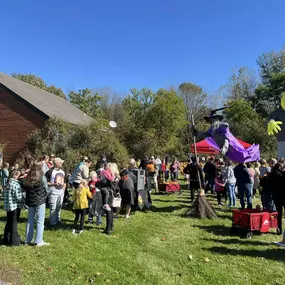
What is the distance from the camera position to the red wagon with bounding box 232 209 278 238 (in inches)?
300

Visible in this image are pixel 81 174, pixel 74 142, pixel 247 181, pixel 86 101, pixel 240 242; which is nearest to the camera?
pixel 240 242

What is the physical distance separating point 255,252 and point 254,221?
1.15m

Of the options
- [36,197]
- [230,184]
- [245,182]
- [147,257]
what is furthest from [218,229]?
[36,197]

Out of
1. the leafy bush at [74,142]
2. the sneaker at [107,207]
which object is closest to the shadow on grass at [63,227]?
the sneaker at [107,207]

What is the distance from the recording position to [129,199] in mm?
9242

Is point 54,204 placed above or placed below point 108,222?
above

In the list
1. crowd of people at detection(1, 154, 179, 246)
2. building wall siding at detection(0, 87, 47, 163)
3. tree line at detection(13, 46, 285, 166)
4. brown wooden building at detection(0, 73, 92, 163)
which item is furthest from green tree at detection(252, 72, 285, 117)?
crowd of people at detection(1, 154, 179, 246)

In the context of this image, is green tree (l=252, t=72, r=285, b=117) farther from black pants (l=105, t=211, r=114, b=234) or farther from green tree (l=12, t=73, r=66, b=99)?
black pants (l=105, t=211, r=114, b=234)

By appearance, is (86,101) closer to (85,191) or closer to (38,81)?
(38,81)

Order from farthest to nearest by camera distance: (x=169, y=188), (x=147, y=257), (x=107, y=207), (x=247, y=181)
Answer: (x=169, y=188) → (x=247, y=181) → (x=107, y=207) → (x=147, y=257)

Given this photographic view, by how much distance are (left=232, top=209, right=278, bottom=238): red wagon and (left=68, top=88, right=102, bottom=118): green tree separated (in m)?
38.2

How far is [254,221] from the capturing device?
25.2 feet

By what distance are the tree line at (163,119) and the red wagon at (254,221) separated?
1349 centimetres

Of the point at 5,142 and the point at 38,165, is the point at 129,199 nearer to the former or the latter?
the point at 38,165
